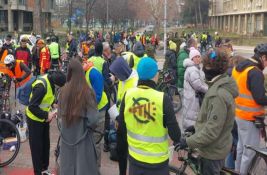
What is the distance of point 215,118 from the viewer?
3.79 meters

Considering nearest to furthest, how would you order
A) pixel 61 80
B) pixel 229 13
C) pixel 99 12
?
pixel 61 80 → pixel 99 12 → pixel 229 13

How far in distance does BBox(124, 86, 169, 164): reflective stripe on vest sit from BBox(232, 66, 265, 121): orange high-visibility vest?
1.79 meters

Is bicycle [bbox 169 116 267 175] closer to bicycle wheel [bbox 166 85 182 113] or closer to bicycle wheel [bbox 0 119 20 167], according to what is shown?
bicycle wheel [bbox 0 119 20 167]

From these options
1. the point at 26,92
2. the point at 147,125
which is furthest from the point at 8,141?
the point at 147,125

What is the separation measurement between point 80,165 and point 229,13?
87.9m

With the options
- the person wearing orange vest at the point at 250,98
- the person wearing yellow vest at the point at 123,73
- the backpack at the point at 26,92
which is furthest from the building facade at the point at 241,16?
the backpack at the point at 26,92

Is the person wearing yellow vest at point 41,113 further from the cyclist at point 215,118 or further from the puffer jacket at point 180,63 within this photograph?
the puffer jacket at point 180,63

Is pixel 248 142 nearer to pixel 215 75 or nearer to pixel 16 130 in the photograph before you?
pixel 215 75

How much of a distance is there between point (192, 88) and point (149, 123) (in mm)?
3326

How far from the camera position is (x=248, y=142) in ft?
17.7

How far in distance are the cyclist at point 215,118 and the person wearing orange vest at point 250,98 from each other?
1253 millimetres

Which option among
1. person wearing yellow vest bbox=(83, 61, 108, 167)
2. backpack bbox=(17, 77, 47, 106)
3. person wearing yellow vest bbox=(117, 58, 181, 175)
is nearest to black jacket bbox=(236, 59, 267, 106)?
person wearing yellow vest bbox=(117, 58, 181, 175)

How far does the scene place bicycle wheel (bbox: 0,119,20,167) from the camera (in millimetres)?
6707

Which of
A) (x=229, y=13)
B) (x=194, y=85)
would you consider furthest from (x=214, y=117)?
(x=229, y=13)
